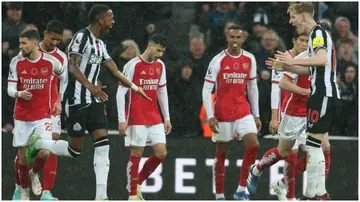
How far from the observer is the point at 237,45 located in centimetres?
1289

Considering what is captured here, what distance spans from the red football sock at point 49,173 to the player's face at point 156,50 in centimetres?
181

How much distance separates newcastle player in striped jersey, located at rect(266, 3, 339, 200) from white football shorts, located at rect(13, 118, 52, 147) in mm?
3441

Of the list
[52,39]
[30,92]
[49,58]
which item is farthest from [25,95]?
[52,39]

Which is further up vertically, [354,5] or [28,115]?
[354,5]

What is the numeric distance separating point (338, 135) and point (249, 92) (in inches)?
120

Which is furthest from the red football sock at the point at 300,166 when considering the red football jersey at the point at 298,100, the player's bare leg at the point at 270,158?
the red football jersey at the point at 298,100

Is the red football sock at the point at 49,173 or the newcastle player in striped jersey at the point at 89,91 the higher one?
the newcastle player in striped jersey at the point at 89,91

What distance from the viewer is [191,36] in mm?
16484

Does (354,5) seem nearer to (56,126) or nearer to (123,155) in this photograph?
(123,155)

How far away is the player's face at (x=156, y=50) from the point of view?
12.7m

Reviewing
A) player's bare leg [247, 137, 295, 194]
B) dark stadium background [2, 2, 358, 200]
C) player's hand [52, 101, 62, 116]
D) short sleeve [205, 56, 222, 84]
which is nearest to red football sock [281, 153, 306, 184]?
player's bare leg [247, 137, 295, 194]

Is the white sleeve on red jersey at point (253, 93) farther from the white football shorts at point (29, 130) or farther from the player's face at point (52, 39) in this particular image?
the white football shorts at point (29, 130)

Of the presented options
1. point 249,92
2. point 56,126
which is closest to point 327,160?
point 249,92

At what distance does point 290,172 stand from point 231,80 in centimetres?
134
